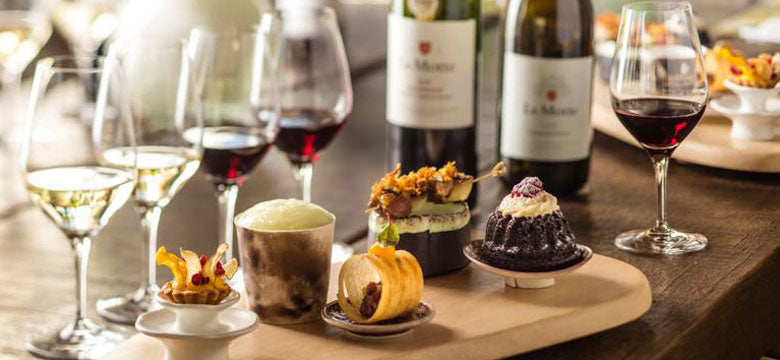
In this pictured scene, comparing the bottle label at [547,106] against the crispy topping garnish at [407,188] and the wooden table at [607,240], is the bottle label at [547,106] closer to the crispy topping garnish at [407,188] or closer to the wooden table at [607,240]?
the wooden table at [607,240]

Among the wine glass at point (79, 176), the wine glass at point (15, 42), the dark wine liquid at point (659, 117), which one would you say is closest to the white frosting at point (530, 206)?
the dark wine liquid at point (659, 117)

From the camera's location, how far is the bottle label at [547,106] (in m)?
1.50

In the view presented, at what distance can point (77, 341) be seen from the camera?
1123 millimetres

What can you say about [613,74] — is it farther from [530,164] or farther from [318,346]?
[318,346]

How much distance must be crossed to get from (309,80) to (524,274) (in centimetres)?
57

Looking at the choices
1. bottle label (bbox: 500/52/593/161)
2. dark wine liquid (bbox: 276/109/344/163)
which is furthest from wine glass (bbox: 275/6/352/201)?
bottle label (bbox: 500/52/593/161)

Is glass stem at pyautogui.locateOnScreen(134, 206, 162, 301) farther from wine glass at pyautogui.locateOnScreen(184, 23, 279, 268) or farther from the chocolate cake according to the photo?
the chocolate cake

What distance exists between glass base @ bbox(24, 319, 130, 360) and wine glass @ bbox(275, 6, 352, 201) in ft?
1.43

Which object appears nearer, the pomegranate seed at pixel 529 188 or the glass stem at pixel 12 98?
the pomegranate seed at pixel 529 188

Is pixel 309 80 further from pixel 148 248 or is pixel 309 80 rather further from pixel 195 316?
pixel 195 316

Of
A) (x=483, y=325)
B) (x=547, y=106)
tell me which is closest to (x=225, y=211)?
(x=547, y=106)

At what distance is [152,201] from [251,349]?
39cm

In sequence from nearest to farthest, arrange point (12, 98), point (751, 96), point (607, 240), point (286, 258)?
point (286, 258) < point (607, 240) < point (751, 96) < point (12, 98)

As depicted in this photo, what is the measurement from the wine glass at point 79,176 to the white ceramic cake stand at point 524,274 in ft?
1.08
